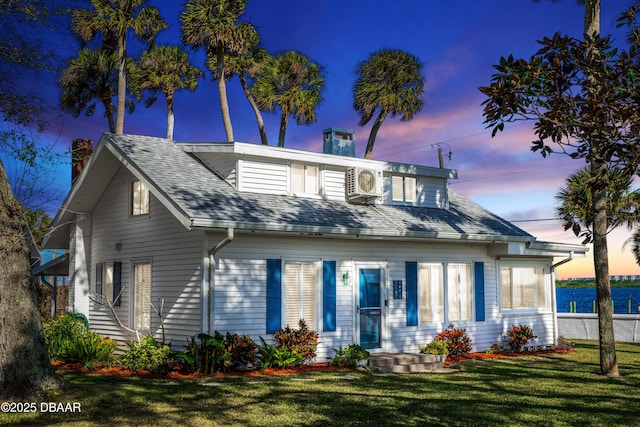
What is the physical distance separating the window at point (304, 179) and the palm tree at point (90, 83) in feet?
54.4

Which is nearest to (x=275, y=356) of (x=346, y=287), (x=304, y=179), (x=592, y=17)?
(x=346, y=287)

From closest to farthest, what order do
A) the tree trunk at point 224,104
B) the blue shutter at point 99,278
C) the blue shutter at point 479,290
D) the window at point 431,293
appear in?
1. the window at point 431,293
2. the blue shutter at point 99,278
3. the blue shutter at point 479,290
4. the tree trunk at point 224,104

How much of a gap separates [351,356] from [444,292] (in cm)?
395

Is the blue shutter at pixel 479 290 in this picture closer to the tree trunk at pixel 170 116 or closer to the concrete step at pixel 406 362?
the concrete step at pixel 406 362

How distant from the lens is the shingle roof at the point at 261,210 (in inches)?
554

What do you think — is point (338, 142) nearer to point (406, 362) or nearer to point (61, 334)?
point (406, 362)

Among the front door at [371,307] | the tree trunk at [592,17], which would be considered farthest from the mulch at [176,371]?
the tree trunk at [592,17]

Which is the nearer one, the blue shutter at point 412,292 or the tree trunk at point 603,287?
the tree trunk at point 603,287

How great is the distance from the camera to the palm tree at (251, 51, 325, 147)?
31.9m

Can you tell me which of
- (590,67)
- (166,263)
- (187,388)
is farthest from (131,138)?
(590,67)

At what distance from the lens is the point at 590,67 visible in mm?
7504

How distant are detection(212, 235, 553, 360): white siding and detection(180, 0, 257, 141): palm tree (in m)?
13.9

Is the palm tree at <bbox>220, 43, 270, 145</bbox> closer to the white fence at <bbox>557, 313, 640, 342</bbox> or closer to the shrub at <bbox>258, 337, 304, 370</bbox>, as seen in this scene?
the white fence at <bbox>557, 313, 640, 342</bbox>

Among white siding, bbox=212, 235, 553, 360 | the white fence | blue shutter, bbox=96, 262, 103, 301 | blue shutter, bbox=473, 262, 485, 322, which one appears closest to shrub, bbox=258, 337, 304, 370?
white siding, bbox=212, 235, 553, 360
